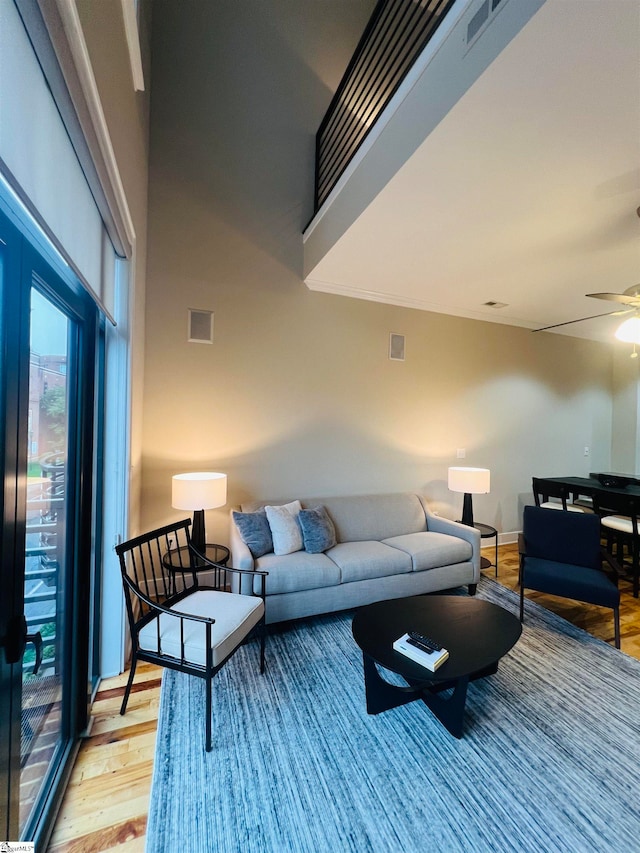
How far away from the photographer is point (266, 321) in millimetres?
3438

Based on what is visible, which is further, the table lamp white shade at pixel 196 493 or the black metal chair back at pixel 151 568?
the table lamp white shade at pixel 196 493

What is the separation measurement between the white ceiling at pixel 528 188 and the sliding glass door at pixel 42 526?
77.1 inches

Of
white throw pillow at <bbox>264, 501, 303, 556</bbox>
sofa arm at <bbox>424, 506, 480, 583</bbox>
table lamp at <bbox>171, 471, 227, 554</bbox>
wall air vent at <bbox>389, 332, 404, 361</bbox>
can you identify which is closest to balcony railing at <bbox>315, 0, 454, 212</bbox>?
wall air vent at <bbox>389, 332, 404, 361</bbox>

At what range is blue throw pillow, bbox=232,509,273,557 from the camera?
2738 mm

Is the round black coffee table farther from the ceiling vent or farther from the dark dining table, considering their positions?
the ceiling vent

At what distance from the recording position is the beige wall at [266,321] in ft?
10.2

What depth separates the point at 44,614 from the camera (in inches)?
54.9

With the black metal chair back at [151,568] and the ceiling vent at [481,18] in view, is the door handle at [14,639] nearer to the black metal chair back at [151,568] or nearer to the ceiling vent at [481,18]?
the black metal chair back at [151,568]

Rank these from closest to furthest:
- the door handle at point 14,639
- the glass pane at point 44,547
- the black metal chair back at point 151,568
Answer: the door handle at point 14,639 → the glass pane at point 44,547 → the black metal chair back at point 151,568

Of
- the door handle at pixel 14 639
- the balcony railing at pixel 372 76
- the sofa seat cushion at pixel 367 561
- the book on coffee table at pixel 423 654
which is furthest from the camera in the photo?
the sofa seat cushion at pixel 367 561

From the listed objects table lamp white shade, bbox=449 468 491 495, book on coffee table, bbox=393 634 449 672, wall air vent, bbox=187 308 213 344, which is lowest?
book on coffee table, bbox=393 634 449 672

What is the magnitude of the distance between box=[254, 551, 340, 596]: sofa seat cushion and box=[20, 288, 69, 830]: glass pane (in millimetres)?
1253

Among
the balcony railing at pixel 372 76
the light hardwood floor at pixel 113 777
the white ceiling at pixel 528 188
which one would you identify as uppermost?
the balcony railing at pixel 372 76

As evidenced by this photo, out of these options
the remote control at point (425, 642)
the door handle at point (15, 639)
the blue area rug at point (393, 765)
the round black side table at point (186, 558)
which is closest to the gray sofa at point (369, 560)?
the round black side table at point (186, 558)
